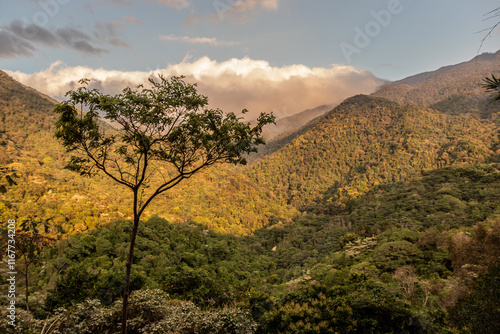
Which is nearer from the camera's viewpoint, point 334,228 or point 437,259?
A: point 437,259

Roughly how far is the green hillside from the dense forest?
777 millimetres

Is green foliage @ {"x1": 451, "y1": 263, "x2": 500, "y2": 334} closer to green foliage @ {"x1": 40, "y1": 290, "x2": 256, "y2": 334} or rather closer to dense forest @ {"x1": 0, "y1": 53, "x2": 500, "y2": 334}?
dense forest @ {"x1": 0, "y1": 53, "x2": 500, "y2": 334}

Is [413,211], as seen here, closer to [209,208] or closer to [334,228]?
[334,228]

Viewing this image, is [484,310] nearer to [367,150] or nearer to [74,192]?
[74,192]

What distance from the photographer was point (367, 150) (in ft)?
460

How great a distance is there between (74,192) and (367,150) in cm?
12894

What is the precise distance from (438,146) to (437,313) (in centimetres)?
13115

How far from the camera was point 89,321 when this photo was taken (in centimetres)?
827

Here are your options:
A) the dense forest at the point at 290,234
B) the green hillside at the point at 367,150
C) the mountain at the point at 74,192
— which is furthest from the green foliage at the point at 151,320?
the green hillside at the point at 367,150

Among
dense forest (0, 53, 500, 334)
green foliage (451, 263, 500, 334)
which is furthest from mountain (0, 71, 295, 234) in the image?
green foliage (451, 263, 500, 334)

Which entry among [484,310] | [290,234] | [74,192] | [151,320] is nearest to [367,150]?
[290,234]

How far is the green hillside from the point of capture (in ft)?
359

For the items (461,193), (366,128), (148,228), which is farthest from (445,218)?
(366,128)

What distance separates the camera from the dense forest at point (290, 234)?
8.70 metres
